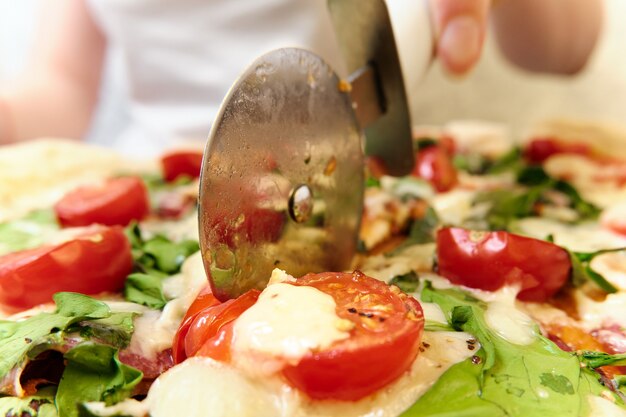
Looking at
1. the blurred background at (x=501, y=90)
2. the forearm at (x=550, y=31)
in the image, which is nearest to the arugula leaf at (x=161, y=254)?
the forearm at (x=550, y=31)

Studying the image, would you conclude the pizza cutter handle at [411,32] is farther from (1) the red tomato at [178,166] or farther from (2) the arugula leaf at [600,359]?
(1) the red tomato at [178,166]

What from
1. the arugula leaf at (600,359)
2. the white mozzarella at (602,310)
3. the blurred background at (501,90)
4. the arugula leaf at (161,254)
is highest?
the arugula leaf at (161,254)

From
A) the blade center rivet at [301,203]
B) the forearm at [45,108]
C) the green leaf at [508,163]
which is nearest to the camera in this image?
the blade center rivet at [301,203]

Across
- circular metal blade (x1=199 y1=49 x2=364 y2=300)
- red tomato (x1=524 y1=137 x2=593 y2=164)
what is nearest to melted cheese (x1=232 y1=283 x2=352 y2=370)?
circular metal blade (x1=199 y1=49 x2=364 y2=300)

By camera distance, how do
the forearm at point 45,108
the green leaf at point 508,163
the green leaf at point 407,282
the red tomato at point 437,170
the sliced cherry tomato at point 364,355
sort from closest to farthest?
the sliced cherry tomato at point 364,355, the green leaf at point 407,282, the red tomato at point 437,170, the green leaf at point 508,163, the forearm at point 45,108

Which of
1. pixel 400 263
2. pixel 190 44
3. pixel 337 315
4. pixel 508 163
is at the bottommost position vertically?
pixel 508 163

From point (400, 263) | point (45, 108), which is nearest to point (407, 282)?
point (400, 263)

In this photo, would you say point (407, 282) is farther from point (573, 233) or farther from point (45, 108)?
point (45, 108)

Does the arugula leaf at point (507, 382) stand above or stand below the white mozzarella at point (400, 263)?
above
